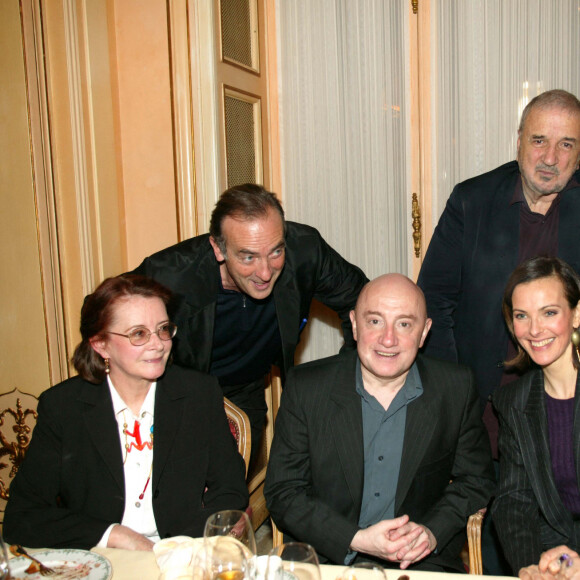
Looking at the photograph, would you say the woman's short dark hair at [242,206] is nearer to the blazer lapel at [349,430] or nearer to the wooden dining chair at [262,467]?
the blazer lapel at [349,430]

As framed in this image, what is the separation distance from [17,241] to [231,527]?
243cm

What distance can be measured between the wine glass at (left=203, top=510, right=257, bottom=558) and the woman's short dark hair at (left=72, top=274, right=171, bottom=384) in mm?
989

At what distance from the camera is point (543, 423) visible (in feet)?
6.84

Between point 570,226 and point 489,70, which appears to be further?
point 489,70

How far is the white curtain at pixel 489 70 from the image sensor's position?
137 inches

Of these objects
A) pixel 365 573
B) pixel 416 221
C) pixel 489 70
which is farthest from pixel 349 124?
pixel 365 573

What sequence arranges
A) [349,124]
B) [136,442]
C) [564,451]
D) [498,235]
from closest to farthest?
[564,451] < [136,442] < [498,235] < [349,124]

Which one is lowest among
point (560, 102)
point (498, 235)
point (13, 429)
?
point (13, 429)

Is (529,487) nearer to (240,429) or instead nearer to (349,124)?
(240,429)

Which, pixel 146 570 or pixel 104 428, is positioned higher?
pixel 104 428

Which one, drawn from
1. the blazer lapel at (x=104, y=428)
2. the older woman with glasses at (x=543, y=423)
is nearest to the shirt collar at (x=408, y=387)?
the older woman with glasses at (x=543, y=423)

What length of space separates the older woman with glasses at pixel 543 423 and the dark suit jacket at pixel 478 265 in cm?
51

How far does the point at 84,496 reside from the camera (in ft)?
6.94

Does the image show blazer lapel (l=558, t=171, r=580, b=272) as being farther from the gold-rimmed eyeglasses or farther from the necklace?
the necklace
